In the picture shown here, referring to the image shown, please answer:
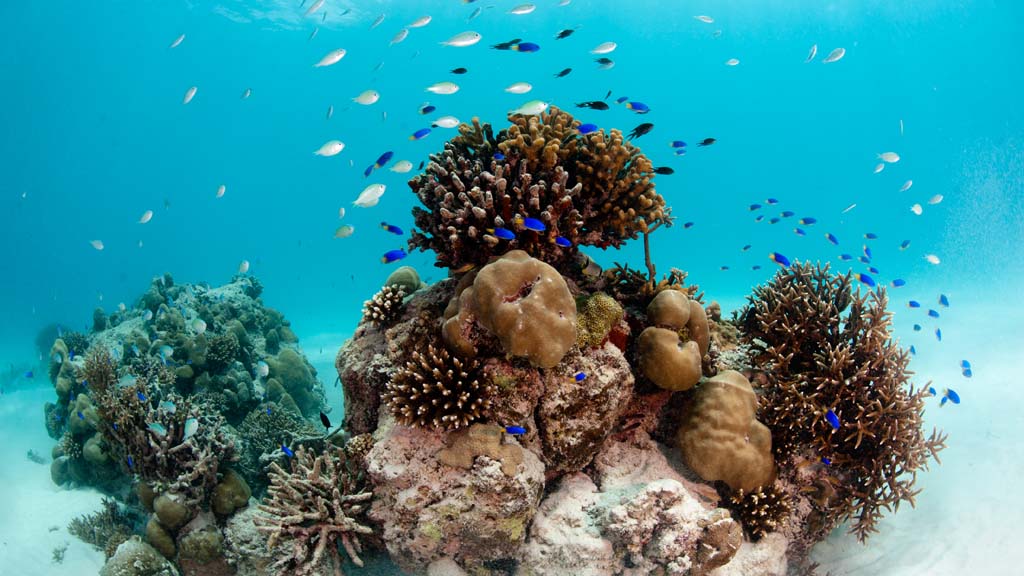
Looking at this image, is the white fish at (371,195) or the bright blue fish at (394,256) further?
the white fish at (371,195)

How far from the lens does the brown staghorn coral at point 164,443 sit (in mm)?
5961

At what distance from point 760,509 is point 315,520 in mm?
4767

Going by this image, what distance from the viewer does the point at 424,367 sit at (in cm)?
461

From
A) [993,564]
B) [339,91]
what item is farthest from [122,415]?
[339,91]

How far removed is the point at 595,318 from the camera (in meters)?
5.09

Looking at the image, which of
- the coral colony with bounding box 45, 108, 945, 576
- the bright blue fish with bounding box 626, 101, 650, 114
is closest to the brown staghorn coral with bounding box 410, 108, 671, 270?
the coral colony with bounding box 45, 108, 945, 576

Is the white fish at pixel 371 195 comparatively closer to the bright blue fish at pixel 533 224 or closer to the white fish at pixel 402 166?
the white fish at pixel 402 166

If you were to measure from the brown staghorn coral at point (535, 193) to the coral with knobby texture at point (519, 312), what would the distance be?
1.80ft

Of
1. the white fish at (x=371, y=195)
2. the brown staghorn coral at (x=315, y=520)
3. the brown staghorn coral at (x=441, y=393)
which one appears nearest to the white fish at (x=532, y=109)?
the white fish at (x=371, y=195)

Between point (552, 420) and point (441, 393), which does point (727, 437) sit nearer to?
point (552, 420)

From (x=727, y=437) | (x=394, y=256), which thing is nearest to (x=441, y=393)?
(x=394, y=256)

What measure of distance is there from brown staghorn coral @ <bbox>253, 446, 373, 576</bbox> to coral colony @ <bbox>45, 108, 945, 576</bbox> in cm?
2

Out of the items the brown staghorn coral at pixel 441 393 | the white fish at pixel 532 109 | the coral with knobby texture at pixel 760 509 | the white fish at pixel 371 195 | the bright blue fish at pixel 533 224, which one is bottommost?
the coral with knobby texture at pixel 760 509

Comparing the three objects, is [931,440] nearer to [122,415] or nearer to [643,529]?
[643,529]
